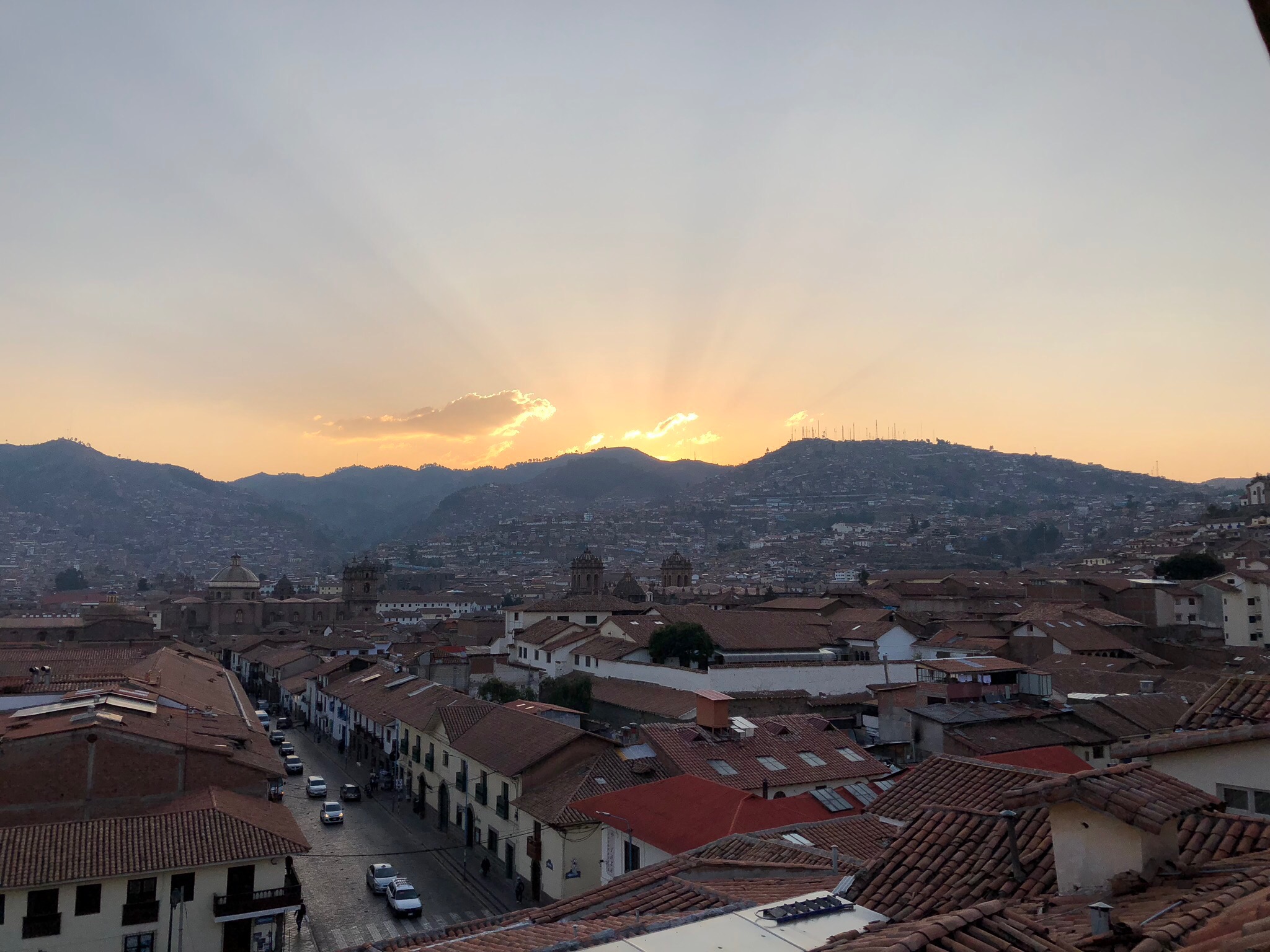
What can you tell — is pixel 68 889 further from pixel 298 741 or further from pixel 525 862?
pixel 298 741

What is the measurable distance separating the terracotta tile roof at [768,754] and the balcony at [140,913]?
33.1 feet

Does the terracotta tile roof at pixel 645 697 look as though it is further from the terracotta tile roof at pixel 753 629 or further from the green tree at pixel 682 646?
the terracotta tile roof at pixel 753 629

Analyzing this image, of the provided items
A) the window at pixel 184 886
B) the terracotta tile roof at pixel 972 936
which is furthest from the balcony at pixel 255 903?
the terracotta tile roof at pixel 972 936

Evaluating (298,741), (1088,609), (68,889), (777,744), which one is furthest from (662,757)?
(1088,609)

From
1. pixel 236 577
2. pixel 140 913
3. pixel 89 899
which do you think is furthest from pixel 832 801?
pixel 236 577

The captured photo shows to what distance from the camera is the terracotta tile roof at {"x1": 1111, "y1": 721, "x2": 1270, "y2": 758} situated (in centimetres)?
727

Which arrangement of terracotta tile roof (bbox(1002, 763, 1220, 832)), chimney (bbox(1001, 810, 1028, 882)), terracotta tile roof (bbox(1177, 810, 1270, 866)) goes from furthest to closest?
chimney (bbox(1001, 810, 1028, 882)), terracotta tile roof (bbox(1177, 810, 1270, 866)), terracotta tile roof (bbox(1002, 763, 1220, 832))

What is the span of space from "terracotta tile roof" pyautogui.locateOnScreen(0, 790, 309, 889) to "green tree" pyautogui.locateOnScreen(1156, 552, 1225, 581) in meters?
56.3

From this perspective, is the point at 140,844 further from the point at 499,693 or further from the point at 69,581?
the point at 69,581

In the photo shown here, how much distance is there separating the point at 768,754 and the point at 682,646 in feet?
45.0

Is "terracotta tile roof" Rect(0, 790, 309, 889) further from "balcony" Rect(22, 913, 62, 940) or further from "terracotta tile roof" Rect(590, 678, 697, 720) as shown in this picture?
"terracotta tile roof" Rect(590, 678, 697, 720)

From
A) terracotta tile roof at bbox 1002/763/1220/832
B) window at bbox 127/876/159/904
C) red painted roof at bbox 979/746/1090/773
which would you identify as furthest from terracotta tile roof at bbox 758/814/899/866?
window at bbox 127/876/159/904

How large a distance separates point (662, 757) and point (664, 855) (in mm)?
4887

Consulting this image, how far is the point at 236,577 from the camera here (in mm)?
80375
